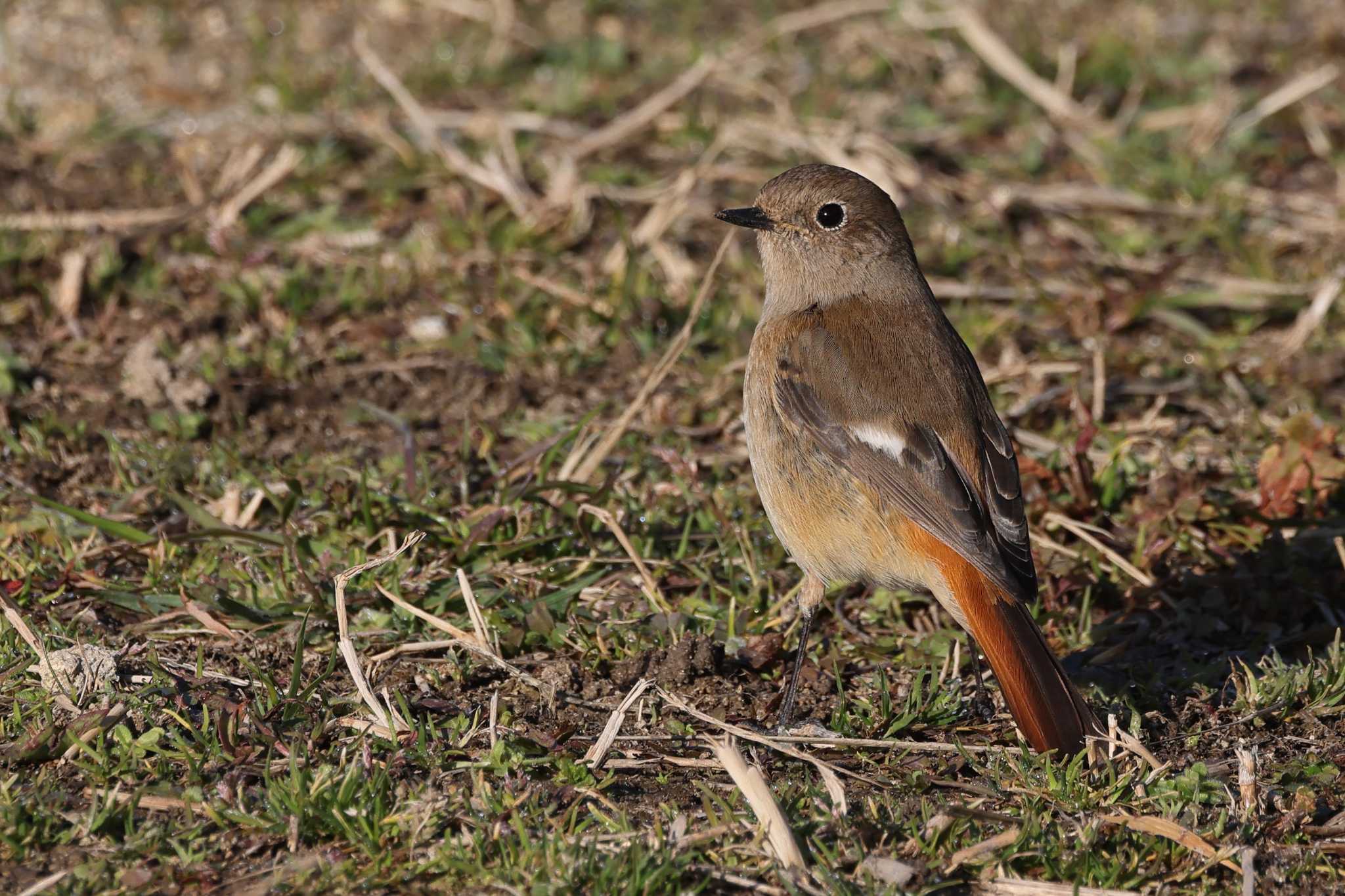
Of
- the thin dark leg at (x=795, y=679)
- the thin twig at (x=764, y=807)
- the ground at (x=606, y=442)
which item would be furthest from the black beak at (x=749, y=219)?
the thin twig at (x=764, y=807)

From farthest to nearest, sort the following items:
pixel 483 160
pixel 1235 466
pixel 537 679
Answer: pixel 483 160, pixel 1235 466, pixel 537 679

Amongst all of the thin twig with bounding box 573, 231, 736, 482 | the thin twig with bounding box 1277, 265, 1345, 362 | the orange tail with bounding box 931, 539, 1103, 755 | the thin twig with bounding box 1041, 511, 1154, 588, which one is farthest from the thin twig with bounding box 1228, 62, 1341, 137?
the orange tail with bounding box 931, 539, 1103, 755

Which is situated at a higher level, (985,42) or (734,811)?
(985,42)

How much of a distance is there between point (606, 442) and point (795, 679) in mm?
1342

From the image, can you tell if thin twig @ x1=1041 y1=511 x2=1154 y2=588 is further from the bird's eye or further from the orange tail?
the bird's eye

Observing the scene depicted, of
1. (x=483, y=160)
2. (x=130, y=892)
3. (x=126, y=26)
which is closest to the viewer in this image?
(x=130, y=892)

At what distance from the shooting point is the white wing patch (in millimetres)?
4660

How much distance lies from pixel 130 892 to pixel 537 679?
56.0 inches

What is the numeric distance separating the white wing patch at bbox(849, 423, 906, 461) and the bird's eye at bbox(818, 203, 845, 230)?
92cm

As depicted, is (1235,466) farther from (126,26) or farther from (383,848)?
(126,26)

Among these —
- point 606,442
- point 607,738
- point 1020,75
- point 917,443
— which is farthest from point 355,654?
point 1020,75

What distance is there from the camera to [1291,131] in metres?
8.64

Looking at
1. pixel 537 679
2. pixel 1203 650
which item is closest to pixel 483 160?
pixel 537 679

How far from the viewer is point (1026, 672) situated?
4203 mm
